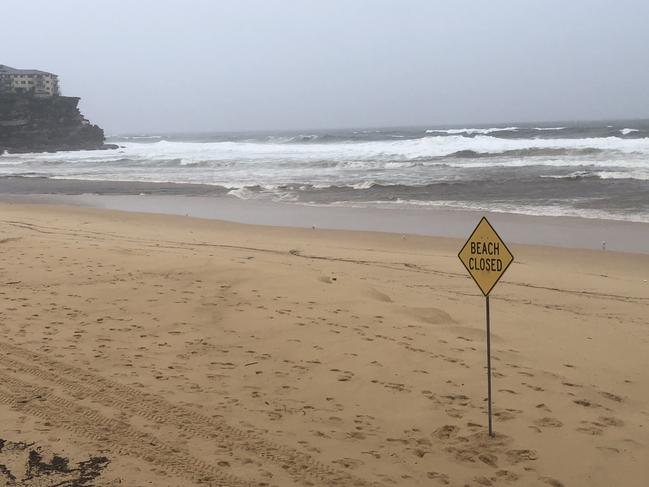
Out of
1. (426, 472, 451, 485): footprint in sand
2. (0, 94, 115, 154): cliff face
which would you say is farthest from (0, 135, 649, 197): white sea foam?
(0, 94, 115, 154): cliff face

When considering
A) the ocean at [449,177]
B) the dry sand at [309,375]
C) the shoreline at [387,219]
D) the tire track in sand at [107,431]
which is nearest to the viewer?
the tire track in sand at [107,431]

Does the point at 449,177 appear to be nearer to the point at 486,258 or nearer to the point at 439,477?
the point at 486,258

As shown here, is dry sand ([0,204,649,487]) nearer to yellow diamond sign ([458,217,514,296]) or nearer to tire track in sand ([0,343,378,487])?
tire track in sand ([0,343,378,487])

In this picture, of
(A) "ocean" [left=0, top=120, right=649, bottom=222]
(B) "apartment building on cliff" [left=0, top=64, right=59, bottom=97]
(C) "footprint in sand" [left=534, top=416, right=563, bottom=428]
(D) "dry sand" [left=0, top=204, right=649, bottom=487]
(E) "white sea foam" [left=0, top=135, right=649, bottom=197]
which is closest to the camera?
(D) "dry sand" [left=0, top=204, right=649, bottom=487]

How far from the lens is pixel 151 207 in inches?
732

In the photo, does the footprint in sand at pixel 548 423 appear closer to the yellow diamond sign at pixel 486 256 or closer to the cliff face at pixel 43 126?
the yellow diamond sign at pixel 486 256

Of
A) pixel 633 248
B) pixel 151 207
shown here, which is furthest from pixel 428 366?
pixel 151 207

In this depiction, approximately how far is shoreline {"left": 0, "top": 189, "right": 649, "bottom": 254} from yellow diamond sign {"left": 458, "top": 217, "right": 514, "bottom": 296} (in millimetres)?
8164

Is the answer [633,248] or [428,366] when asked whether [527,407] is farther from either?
[633,248]

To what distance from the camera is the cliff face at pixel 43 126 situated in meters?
70.8

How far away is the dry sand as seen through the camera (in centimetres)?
369

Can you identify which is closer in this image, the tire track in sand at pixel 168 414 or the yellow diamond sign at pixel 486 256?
the tire track in sand at pixel 168 414

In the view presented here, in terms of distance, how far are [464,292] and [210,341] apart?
391cm

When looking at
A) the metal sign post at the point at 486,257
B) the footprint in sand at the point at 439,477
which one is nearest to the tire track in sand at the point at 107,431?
the footprint in sand at the point at 439,477
